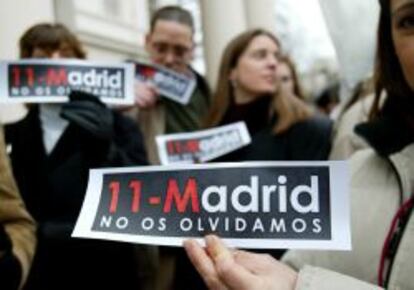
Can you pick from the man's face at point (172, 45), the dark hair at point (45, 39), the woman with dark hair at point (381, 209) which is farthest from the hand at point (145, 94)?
the woman with dark hair at point (381, 209)

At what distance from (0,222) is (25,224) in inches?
3.1

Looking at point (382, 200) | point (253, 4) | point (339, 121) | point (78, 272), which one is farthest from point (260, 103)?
point (253, 4)

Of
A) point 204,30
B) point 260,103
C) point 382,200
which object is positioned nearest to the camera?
point 382,200

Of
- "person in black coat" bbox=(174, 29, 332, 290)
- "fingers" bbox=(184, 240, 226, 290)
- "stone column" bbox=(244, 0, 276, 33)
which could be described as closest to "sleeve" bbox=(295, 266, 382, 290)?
"fingers" bbox=(184, 240, 226, 290)

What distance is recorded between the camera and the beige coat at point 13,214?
1564mm

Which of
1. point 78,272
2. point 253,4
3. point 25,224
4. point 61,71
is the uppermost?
point 253,4

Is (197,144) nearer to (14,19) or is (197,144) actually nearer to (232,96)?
(232,96)

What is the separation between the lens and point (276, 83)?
2.61 meters

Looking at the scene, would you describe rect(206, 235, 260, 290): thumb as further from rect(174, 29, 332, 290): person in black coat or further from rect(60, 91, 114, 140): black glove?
rect(174, 29, 332, 290): person in black coat

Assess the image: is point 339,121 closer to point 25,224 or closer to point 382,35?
point 382,35

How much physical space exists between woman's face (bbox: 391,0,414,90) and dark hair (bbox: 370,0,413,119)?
9 centimetres

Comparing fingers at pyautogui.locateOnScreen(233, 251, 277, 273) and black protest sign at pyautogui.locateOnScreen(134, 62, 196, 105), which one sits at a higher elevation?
black protest sign at pyautogui.locateOnScreen(134, 62, 196, 105)

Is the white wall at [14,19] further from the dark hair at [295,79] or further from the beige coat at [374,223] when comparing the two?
the beige coat at [374,223]

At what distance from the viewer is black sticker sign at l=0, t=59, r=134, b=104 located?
143cm
